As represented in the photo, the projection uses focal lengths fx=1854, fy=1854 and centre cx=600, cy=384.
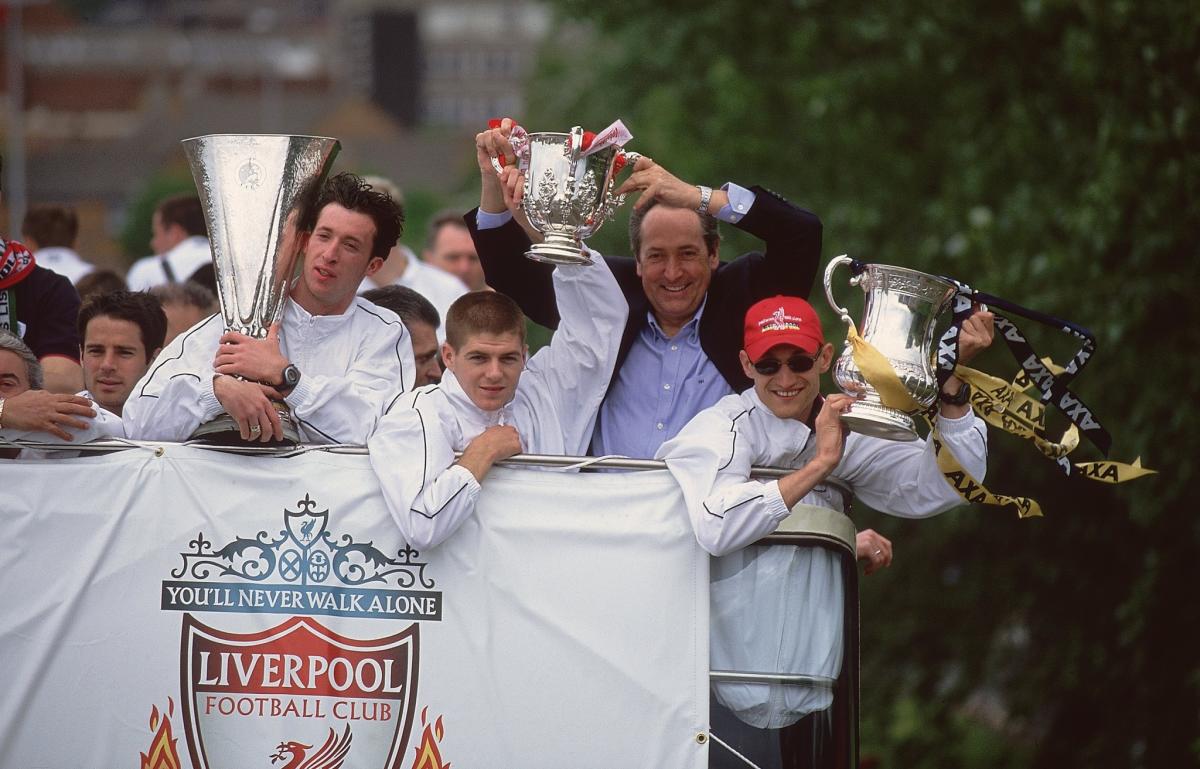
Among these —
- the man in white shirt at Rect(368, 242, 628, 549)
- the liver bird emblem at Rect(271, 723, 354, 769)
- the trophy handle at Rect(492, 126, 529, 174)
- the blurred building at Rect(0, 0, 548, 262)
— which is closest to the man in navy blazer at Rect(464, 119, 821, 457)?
the man in white shirt at Rect(368, 242, 628, 549)

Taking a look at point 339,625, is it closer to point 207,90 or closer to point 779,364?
point 779,364

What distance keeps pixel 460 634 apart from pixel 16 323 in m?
2.38

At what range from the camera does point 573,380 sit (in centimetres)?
680

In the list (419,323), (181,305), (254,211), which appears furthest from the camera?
(181,305)

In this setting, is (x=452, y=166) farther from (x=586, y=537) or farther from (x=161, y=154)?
→ (x=586, y=537)

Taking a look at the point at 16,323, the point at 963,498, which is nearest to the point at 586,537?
the point at 963,498

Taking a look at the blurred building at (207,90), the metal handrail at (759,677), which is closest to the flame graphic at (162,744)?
the metal handrail at (759,677)

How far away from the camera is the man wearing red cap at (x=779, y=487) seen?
19.7 feet

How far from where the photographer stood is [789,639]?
20.2 feet

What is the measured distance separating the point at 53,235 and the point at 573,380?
13.3 ft

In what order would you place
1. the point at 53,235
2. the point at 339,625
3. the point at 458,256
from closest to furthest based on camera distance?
1. the point at 339,625
2. the point at 53,235
3. the point at 458,256

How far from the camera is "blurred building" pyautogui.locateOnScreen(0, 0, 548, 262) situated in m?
90.7

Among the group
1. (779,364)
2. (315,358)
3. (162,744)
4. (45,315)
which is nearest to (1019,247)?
(779,364)

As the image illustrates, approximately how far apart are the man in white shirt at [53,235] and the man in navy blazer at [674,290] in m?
3.49
